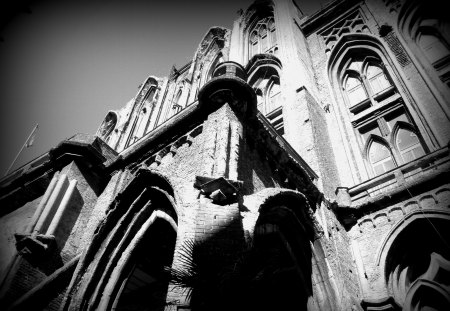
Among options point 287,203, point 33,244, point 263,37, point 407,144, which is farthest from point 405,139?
point 263,37

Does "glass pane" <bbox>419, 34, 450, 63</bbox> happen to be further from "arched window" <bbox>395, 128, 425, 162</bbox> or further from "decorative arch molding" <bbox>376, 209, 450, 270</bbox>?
"decorative arch molding" <bbox>376, 209, 450, 270</bbox>

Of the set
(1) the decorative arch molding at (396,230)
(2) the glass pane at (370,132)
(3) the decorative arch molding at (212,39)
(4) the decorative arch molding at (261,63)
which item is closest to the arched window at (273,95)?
(4) the decorative arch molding at (261,63)

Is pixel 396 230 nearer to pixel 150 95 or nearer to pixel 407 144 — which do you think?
pixel 407 144

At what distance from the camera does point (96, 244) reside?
5.38 meters

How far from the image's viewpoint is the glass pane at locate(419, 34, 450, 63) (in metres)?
8.37

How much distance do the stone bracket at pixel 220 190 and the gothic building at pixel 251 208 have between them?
0.04 feet

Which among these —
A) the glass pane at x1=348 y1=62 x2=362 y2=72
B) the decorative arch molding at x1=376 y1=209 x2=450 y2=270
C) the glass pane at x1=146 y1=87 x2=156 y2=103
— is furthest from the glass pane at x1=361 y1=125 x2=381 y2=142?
the glass pane at x1=146 y1=87 x2=156 y2=103

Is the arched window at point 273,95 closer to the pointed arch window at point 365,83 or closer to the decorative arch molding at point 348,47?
the decorative arch molding at point 348,47

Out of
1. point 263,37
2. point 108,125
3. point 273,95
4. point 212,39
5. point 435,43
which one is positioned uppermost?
point 212,39

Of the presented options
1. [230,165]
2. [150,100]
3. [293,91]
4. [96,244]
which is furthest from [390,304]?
[150,100]

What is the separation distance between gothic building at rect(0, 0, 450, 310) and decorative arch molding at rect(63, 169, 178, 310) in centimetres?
2

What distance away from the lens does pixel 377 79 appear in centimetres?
948

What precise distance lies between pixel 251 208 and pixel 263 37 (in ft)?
41.5

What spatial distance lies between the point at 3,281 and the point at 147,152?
3106 millimetres
